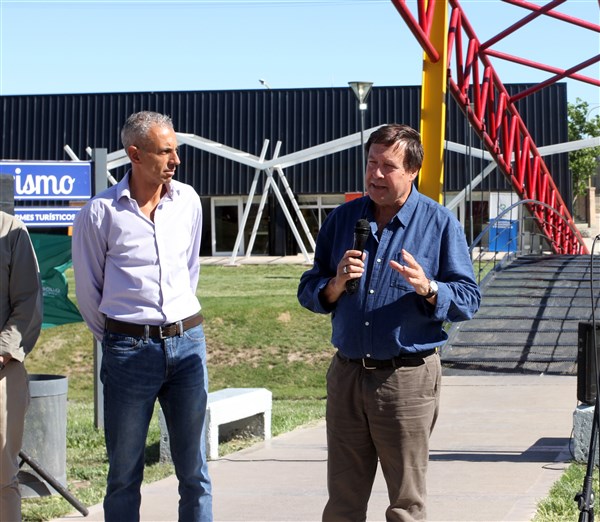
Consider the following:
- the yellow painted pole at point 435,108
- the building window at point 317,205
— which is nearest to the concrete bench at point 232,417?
the yellow painted pole at point 435,108

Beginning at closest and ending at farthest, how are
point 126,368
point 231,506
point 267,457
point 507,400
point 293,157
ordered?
point 126,368
point 231,506
point 267,457
point 507,400
point 293,157

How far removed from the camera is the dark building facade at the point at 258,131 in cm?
4028

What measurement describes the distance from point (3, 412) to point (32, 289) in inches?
23.4

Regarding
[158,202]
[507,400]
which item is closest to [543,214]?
[507,400]

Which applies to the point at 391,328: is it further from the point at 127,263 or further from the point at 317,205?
the point at 317,205

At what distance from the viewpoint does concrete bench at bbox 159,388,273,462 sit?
884cm

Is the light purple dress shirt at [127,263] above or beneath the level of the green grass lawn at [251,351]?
above

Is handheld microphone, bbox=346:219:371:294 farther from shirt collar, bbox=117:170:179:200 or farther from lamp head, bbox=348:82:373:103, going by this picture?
lamp head, bbox=348:82:373:103

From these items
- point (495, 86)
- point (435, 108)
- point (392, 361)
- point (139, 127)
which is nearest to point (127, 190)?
point (139, 127)

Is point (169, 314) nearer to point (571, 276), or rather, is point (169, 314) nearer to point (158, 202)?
point (158, 202)

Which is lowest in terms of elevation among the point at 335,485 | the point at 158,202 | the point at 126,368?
the point at 335,485

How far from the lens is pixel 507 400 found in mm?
11820

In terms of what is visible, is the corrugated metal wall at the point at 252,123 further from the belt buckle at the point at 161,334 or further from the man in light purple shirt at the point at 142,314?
the belt buckle at the point at 161,334

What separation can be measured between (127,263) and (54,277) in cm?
572
